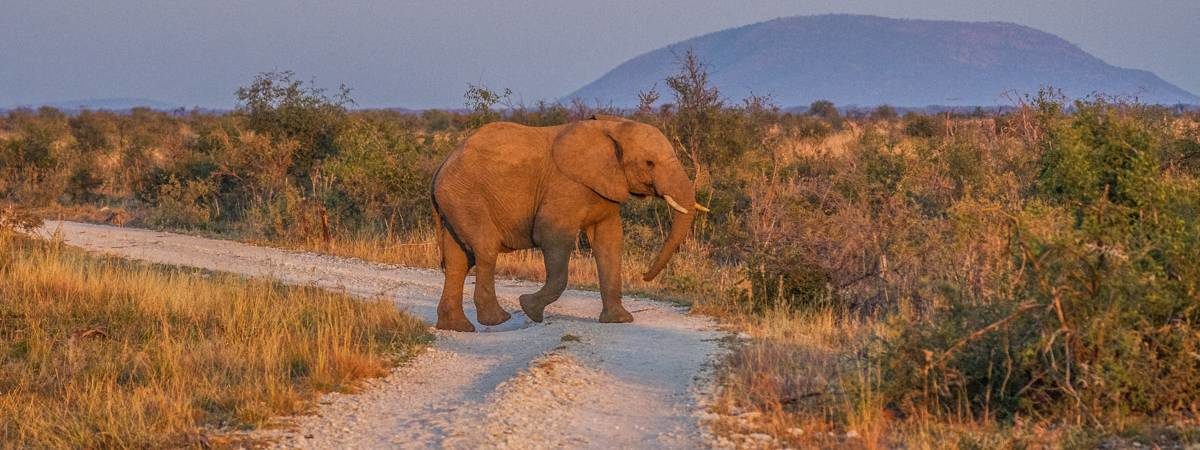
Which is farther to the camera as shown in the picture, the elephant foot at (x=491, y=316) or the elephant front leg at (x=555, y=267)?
the elephant foot at (x=491, y=316)

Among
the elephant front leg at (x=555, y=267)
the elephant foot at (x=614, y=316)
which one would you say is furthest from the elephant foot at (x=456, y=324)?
the elephant foot at (x=614, y=316)

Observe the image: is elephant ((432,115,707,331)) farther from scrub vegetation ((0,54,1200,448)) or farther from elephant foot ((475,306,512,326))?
scrub vegetation ((0,54,1200,448))

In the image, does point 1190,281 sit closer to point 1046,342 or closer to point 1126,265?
point 1126,265

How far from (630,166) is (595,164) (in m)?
0.33

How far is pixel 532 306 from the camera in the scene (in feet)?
38.0

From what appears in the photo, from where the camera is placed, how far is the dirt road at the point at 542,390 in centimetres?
723

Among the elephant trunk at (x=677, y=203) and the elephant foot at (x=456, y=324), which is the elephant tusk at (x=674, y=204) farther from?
the elephant foot at (x=456, y=324)

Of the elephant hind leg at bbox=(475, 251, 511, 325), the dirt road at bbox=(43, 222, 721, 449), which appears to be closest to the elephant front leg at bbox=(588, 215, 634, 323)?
the dirt road at bbox=(43, 222, 721, 449)

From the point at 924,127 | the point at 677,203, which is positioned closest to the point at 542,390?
the point at 677,203

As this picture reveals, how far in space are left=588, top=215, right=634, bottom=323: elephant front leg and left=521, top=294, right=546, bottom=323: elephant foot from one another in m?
0.60

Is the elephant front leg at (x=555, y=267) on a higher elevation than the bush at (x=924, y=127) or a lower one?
lower

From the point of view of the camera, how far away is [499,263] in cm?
1653

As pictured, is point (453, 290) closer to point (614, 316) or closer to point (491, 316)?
point (491, 316)

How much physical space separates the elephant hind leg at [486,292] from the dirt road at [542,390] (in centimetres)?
13
